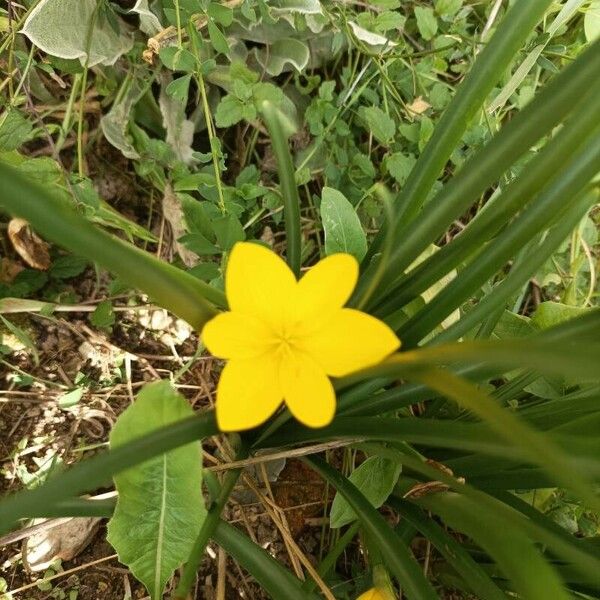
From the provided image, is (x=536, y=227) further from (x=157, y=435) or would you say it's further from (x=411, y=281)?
(x=157, y=435)

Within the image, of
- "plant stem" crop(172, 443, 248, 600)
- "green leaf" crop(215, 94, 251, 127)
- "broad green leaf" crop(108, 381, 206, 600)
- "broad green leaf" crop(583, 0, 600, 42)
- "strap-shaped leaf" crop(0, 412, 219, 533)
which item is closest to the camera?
"strap-shaped leaf" crop(0, 412, 219, 533)

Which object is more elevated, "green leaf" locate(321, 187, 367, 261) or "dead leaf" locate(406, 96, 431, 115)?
"dead leaf" locate(406, 96, 431, 115)

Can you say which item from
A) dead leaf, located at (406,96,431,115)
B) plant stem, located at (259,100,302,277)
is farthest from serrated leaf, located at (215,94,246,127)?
dead leaf, located at (406,96,431,115)

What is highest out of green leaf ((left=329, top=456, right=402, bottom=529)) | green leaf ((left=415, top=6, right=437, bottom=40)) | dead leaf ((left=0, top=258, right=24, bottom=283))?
green leaf ((left=415, top=6, right=437, bottom=40))

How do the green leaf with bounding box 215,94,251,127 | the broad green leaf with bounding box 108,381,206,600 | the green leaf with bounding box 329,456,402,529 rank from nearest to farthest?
1. the broad green leaf with bounding box 108,381,206,600
2. the green leaf with bounding box 329,456,402,529
3. the green leaf with bounding box 215,94,251,127

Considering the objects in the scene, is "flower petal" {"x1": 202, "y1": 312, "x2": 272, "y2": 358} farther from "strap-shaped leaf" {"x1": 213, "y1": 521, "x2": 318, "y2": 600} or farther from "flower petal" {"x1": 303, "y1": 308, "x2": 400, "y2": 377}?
"strap-shaped leaf" {"x1": 213, "y1": 521, "x2": 318, "y2": 600}

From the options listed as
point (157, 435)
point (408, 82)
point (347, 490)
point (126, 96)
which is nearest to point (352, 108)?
point (408, 82)

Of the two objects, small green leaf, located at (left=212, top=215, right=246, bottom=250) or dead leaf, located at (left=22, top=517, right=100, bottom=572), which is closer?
small green leaf, located at (left=212, top=215, right=246, bottom=250)

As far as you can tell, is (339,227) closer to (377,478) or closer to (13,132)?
(377,478)
